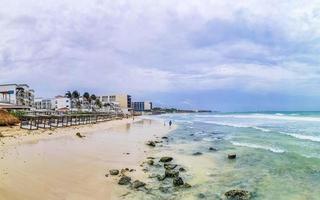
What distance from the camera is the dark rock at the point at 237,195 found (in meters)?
13.6

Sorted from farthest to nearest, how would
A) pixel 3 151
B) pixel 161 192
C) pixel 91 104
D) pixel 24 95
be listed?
1. pixel 91 104
2. pixel 24 95
3. pixel 3 151
4. pixel 161 192

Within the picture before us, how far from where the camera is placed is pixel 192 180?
661 inches

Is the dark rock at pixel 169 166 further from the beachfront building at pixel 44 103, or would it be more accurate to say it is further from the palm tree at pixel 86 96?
the beachfront building at pixel 44 103

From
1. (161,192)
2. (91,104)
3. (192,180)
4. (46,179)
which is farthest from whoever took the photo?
(91,104)

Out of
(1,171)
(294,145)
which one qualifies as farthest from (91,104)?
(1,171)

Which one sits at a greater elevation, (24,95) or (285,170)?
(24,95)

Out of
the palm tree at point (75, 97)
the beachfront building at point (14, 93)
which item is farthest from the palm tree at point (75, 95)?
the beachfront building at point (14, 93)

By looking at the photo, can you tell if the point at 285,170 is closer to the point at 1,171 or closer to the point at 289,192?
the point at 289,192

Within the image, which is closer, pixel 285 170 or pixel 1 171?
pixel 1 171

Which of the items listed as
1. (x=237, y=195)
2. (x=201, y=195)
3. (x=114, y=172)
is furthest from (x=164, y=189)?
(x=114, y=172)

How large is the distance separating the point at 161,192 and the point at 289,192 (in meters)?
5.28

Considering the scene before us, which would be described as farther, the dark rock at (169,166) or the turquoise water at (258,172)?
the dark rock at (169,166)

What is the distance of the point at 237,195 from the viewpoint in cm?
1376

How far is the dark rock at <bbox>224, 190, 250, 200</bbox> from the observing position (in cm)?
1360
